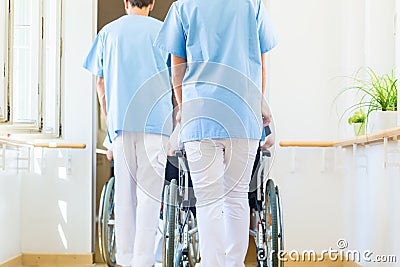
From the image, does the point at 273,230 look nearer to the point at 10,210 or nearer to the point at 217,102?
the point at 217,102

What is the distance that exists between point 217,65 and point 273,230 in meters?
0.67

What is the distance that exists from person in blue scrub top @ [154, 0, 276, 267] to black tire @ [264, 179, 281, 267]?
0.13 metres

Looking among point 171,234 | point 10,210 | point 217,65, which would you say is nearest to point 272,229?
point 171,234

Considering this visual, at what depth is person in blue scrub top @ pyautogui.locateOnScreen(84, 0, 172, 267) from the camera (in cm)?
344

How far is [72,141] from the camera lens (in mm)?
4449

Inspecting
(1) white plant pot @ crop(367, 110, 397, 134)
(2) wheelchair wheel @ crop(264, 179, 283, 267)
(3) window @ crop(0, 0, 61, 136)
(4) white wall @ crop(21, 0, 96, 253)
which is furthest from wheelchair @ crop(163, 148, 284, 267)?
(4) white wall @ crop(21, 0, 96, 253)

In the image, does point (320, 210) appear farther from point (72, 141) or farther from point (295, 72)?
point (72, 141)

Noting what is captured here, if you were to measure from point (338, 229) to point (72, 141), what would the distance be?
1597mm

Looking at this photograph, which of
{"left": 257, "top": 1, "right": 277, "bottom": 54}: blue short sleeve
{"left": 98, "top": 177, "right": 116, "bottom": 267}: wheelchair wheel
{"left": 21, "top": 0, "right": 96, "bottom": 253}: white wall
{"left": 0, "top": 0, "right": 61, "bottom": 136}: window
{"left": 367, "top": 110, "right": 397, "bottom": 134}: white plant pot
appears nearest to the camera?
{"left": 257, "top": 1, "right": 277, "bottom": 54}: blue short sleeve

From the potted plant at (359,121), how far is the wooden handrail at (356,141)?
7cm

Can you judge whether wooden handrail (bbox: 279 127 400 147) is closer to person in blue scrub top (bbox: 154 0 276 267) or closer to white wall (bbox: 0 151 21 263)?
person in blue scrub top (bbox: 154 0 276 267)

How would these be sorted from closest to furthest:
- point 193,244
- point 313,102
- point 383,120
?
1. point 383,120
2. point 193,244
3. point 313,102

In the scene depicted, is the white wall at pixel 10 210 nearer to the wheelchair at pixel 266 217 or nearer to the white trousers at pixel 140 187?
the white trousers at pixel 140 187

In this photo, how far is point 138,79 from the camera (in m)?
3.46
